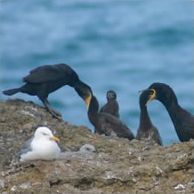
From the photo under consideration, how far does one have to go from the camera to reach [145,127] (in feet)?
39.1

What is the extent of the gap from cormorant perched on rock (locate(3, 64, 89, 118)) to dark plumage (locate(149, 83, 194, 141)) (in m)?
0.99

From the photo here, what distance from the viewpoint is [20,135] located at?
32.9ft

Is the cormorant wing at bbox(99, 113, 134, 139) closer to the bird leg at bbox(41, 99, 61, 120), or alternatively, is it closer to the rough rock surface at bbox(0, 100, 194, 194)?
the bird leg at bbox(41, 99, 61, 120)

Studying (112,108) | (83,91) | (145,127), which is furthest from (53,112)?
(112,108)

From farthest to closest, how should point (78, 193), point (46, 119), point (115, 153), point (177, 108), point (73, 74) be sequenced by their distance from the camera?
point (73, 74) → point (177, 108) → point (46, 119) → point (115, 153) → point (78, 193)

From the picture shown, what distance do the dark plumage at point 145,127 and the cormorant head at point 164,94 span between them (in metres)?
0.07

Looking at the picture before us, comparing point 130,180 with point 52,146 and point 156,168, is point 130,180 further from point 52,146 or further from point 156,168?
point 52,146

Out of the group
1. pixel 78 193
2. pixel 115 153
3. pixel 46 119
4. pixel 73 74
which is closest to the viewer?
pixel 78 193

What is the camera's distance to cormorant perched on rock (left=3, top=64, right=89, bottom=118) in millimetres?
12070

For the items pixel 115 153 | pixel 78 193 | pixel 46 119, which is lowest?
pixel 78 193

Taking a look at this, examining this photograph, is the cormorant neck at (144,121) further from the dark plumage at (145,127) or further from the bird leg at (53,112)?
the bird leg at (53,112)

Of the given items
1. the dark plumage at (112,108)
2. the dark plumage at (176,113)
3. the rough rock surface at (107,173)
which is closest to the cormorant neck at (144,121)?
the dark plumage at (176,113)

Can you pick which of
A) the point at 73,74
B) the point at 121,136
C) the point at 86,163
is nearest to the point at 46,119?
the point at 121,136

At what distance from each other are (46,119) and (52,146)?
2338 mm
